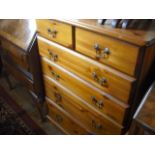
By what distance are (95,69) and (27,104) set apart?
130cm

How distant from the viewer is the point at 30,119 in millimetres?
1812

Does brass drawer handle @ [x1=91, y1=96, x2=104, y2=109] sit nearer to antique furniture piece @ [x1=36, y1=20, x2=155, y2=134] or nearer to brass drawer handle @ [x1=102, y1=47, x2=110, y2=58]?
antique furniture piece @ [x1=36, y1=20, x2=155, y2=134]

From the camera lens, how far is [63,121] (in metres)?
1.52

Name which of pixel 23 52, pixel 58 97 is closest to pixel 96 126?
pixel 58 97

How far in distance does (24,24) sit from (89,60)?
88cm

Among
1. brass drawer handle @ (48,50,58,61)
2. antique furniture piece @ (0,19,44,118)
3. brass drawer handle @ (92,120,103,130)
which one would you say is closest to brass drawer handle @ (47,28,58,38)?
brass drawer handle @ (48,50,58,61)

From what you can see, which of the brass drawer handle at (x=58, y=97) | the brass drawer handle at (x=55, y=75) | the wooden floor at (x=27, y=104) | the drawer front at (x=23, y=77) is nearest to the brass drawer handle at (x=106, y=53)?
the brass drawer handle at (x=55, y=75)

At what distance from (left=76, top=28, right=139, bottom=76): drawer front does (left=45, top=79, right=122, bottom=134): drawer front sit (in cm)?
38

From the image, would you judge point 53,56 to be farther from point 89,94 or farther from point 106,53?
point 106,53

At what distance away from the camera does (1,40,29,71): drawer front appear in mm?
1376

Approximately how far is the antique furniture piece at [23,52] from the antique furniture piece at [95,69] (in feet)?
0.27

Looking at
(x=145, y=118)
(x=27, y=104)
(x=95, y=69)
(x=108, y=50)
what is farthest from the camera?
(x=27, y=104)
